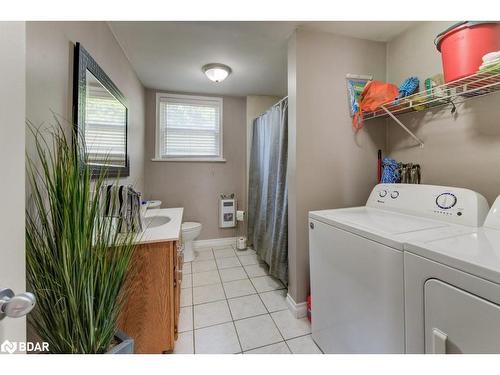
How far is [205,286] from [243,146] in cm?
209

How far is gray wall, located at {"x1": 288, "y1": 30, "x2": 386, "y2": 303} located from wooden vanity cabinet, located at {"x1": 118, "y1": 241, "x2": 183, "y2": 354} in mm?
991

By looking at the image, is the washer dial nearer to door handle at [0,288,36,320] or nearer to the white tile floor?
the white tile floor

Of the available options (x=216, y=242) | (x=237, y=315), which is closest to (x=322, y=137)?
(x=237, y=315)

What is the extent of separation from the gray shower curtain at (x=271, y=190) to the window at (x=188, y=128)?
67 cm

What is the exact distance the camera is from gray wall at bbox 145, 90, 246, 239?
3041 mm

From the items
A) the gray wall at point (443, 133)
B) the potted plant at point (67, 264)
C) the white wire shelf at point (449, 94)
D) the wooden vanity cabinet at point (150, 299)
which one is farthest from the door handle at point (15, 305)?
the gray wall at point (443, 133)

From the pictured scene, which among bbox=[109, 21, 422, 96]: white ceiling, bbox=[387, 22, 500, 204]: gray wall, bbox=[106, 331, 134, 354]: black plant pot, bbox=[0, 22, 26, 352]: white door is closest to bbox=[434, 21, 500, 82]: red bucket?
bbox=[387, 22, 500, 204]: gray wall

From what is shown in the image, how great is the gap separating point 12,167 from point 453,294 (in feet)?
4.29

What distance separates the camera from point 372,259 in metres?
0.95

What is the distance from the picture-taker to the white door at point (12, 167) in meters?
0.50

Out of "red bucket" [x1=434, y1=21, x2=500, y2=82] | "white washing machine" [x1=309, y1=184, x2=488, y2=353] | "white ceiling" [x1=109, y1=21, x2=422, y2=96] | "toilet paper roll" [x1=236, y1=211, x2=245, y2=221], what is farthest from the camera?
"toilet paper roll" [x1=236, y1=211, x2=245, y2=221]

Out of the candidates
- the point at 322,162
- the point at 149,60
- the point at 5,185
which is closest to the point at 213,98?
the point at 149,60

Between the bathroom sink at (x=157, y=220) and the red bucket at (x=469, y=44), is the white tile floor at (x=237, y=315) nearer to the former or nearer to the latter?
the bathroom sink at (x=157, y=220)

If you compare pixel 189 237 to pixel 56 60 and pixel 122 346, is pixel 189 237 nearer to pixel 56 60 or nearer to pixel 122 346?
pixel 122 346
